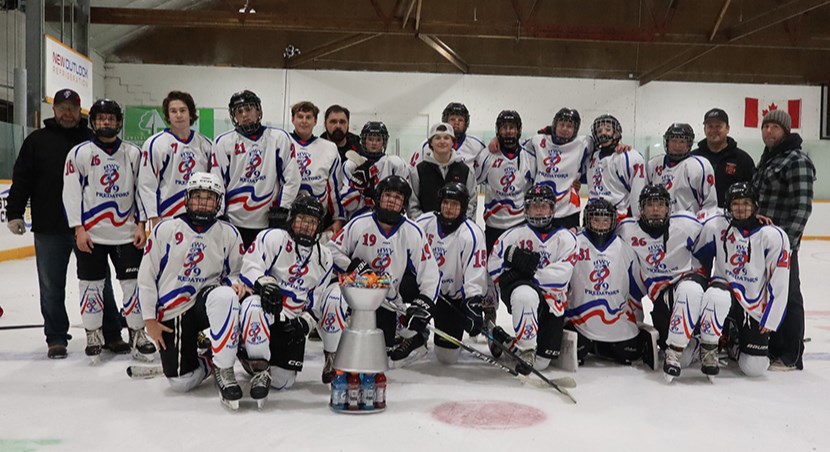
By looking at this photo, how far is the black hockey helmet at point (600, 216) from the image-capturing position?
369 cm

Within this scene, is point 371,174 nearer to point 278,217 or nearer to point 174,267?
point 278,217

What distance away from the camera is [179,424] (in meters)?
2.65

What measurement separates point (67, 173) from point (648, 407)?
119 inches

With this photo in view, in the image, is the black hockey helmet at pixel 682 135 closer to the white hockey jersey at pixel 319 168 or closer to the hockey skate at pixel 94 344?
the white hockey jersey at pixel 319 168

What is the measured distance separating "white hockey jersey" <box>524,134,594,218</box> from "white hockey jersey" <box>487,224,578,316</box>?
0.65 metres

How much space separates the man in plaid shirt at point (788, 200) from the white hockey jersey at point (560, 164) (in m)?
1.02

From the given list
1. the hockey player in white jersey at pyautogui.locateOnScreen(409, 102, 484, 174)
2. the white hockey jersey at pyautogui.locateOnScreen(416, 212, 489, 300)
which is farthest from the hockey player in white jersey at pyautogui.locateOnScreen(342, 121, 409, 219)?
the white hockey jersey at pyautogui.locateOnScreen(416, 212, 489, 300)

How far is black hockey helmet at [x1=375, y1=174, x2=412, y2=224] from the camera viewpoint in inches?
135

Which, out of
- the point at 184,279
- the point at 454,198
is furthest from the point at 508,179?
the point at 184,279

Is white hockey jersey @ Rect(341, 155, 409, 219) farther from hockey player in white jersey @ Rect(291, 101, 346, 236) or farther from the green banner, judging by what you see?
the green banner

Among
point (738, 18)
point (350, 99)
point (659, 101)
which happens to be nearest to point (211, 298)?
point (350, 99)

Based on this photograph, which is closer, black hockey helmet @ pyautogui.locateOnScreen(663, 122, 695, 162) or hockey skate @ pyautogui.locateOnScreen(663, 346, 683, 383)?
hockey skate @ pyautogui.locateOnScreen(663, 346, 683, 383)

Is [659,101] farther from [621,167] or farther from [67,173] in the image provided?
[67,173]

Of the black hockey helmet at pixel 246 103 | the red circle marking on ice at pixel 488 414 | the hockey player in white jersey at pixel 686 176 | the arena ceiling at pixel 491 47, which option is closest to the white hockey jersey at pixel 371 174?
the black hockey helmet at pixel 246 103
